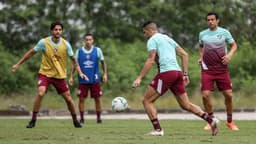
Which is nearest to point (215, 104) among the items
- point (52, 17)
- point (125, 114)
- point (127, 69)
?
point (125, 114)

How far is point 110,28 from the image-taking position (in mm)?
43250

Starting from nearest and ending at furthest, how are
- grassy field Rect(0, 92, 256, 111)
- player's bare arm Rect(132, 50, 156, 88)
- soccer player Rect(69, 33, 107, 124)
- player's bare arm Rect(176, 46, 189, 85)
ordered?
1. player's bare arm Rect(132, 50, 156, 88)
2. player's bare arm Rect(176, 46, 189, 85)
3. soccer player Rect(69, 33, 107, 124)
4. grassy field Rect(0, 92, 256, 111)

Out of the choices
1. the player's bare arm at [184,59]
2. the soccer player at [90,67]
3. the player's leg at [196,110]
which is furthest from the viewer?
the soccer player at [90,67]

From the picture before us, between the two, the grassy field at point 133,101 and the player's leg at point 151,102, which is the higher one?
the player's leg at point 151,102

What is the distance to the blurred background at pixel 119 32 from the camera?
33.8m

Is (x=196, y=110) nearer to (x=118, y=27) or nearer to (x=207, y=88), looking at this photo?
(x=207, y=88)

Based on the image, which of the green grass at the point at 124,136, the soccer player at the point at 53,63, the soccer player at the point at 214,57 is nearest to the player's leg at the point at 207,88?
the soccer player at the point at 214,57

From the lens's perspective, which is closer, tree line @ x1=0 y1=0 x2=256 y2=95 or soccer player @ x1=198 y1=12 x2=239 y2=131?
soccer player @ x1=198 y1=12 x2=239 y2=131

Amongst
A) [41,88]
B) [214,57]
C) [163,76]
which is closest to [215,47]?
[214,57]

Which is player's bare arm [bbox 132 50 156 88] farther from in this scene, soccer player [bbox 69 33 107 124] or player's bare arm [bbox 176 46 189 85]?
soccer player [bbox 69 33 107 124]

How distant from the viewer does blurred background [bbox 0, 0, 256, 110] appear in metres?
33.8

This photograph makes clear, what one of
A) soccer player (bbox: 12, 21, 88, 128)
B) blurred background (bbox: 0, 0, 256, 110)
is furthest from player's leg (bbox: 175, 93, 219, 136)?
blurred background (bbox: 0, 0, 256, 110)

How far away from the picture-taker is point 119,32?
4325 centimetres

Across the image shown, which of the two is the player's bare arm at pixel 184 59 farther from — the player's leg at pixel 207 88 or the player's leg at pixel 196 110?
the player's leg at pixel 207 88
